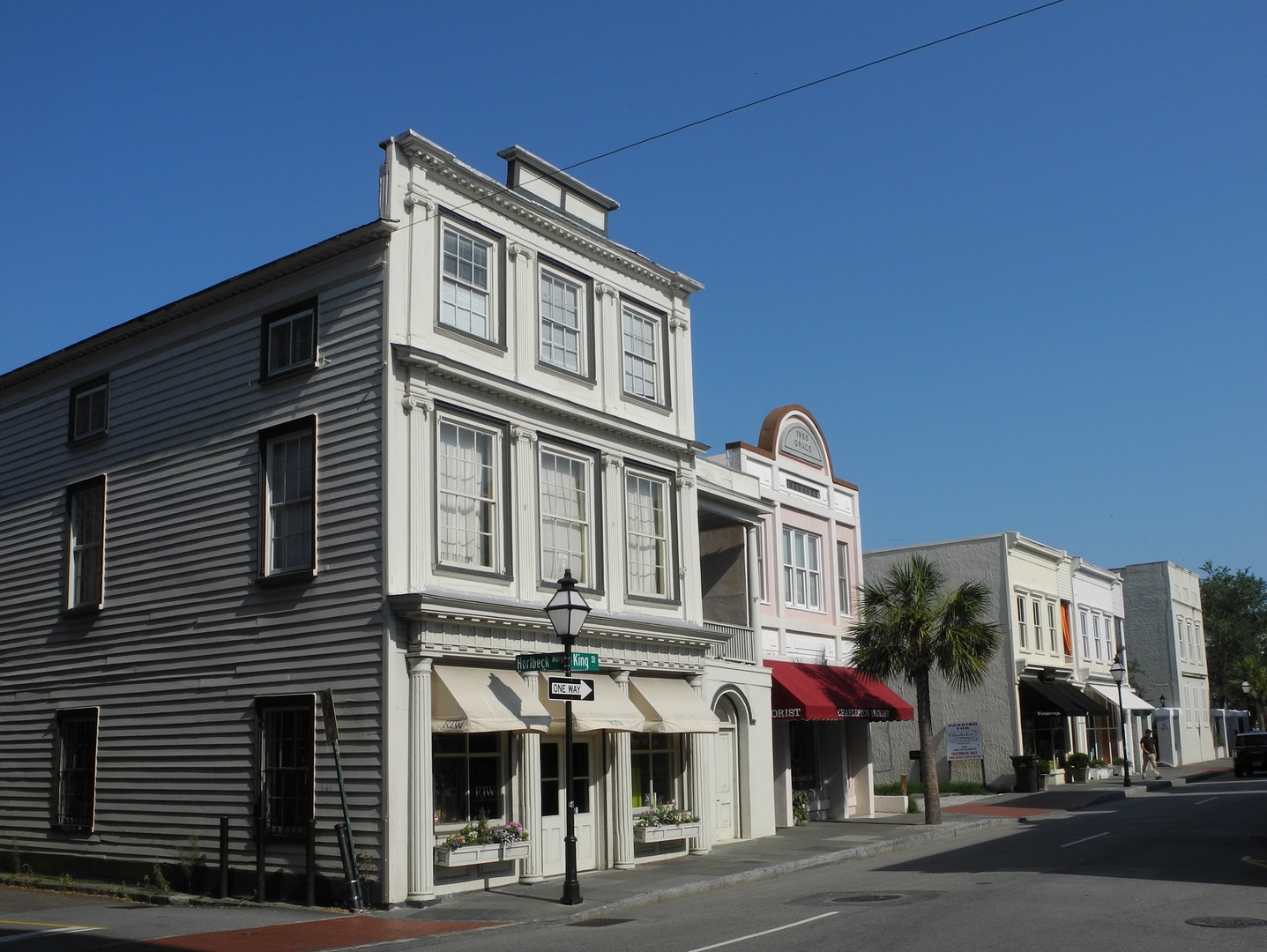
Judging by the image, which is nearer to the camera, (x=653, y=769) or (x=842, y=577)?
(x=653, y=769)

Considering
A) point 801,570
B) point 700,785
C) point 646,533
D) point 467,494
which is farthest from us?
point 801,570

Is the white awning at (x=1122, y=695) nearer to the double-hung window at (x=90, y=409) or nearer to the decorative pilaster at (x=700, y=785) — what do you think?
the decorative pilaster at (x=700, y=785)

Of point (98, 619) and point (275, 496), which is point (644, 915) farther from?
point (98, 619)

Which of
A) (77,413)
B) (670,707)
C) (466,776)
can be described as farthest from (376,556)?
(77,413)

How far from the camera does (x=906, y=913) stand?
13.6 metres

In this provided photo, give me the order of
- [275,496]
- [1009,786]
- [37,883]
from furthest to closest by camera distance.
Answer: [1009,786] < [37,883] < [275,496]

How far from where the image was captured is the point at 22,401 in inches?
936

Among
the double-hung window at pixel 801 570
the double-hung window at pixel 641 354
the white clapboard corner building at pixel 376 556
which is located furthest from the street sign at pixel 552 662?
the double-hung window at pixel 801 570

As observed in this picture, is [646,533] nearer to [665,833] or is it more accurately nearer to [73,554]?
[665,833]

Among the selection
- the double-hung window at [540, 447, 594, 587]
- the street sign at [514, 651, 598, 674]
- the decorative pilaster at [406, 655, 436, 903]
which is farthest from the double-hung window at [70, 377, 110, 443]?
the street sign at [514, 651, 598, 674]

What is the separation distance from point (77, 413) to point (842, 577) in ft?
61.6

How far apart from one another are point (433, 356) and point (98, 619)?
8.26 metres

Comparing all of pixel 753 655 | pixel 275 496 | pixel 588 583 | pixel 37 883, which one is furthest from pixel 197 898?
pixel 753 655

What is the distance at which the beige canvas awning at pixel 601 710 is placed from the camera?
18.7 metres
